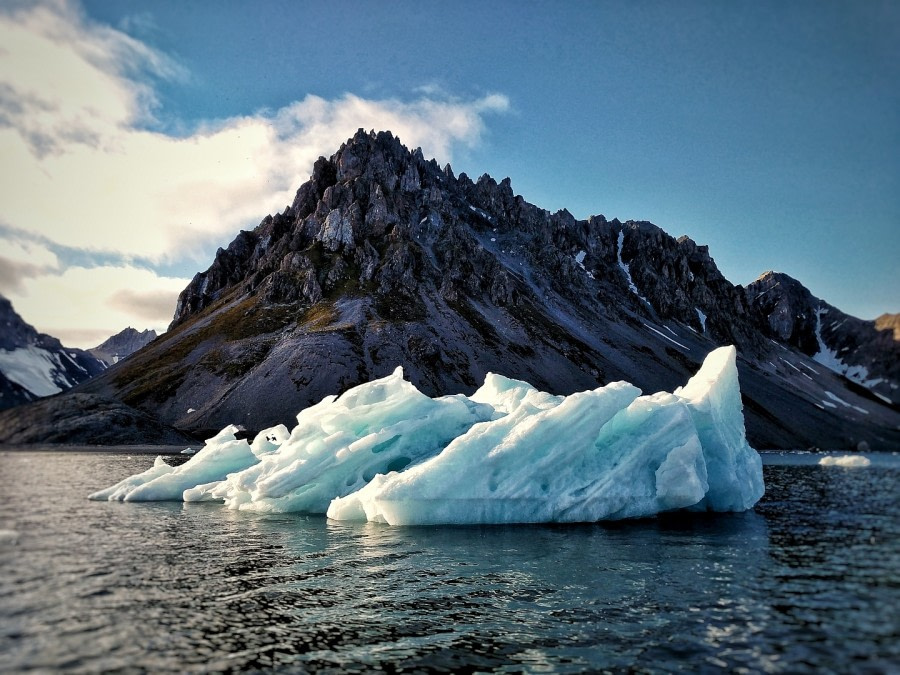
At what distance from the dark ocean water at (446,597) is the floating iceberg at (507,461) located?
151 cm

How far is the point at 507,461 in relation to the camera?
2695cm

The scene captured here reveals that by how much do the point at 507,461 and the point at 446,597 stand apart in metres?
11.6

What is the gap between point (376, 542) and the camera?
23.5 m

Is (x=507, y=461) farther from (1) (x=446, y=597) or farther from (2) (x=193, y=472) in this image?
(2) (x=193, y=472)

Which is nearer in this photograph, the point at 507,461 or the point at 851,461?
the point at 507,461

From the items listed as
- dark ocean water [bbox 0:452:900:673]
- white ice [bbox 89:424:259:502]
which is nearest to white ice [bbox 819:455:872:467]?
dark ocean water [bbox 0:452:900:673]

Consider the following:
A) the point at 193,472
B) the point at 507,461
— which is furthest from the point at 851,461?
the point at 193,472

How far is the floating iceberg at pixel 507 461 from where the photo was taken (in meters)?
26.9

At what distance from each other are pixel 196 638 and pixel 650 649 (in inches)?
385

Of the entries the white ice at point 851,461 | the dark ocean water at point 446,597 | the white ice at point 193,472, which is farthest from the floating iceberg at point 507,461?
the white ice at point 851,461

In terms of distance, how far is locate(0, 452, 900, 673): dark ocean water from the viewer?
37.1 feet

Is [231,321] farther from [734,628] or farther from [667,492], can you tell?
[734,628]

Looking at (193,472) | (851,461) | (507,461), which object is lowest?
(851,461)

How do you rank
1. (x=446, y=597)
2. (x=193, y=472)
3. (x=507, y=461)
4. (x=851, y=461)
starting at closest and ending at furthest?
(x=446, y=597) < (x=507, y=461) < (x=193, y=472) < (x=851, y=461)
